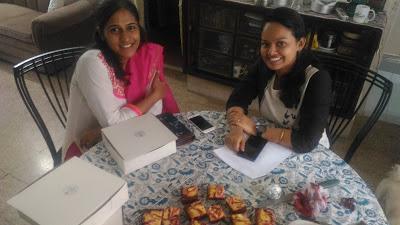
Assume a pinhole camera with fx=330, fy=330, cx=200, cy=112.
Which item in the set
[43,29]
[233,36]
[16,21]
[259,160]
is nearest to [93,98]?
[259,160]

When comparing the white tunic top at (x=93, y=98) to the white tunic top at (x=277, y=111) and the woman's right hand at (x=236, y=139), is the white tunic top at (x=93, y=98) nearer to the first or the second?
the woman's right hand at (x=236, y=139)

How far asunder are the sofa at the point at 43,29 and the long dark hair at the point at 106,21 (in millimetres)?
1705

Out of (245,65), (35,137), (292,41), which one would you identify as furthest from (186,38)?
(292,41)

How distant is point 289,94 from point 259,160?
337 millimetres

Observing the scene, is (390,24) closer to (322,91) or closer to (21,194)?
(322,91)

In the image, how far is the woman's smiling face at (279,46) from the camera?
47.8 inches

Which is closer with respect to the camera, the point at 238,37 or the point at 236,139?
the point at 236,139

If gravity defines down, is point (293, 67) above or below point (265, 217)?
above

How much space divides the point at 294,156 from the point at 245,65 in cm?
156

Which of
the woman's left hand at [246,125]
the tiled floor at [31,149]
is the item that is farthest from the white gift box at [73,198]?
the tiled floor at [31,149]

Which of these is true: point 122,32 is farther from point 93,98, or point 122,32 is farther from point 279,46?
point 279,46

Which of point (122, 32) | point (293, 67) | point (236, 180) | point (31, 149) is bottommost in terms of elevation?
point (31, 149)

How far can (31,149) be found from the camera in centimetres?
227

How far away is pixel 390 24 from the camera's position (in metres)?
2.24
